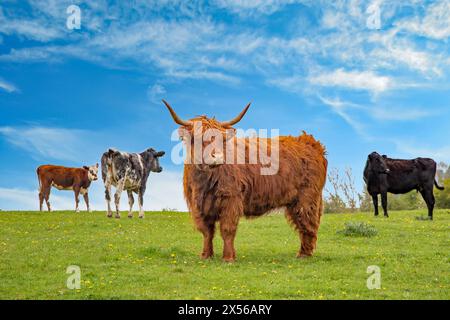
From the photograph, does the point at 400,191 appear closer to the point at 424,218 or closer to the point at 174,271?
the point at 424,218

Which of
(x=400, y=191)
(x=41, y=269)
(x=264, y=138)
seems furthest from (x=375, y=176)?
(x=41, y=269)

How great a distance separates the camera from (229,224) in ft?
36.4

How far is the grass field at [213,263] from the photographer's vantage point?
29.2 feet

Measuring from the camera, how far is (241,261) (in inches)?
458

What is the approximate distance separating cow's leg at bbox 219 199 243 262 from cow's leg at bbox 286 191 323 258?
5.95 feet

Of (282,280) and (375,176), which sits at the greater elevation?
(375,176)

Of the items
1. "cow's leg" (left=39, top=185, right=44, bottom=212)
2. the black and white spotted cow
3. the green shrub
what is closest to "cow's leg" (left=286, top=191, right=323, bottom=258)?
the green shrub

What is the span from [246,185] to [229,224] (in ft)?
3.20

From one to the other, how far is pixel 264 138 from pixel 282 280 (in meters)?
4.05

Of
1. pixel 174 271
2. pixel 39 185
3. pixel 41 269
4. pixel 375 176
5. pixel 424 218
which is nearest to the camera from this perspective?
pixel 174 271

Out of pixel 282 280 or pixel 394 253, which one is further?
pixel 394 253

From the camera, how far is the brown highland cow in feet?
36.6

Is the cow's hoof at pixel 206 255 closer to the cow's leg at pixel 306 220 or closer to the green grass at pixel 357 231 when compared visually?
the cow's leg at pixel 306 220
